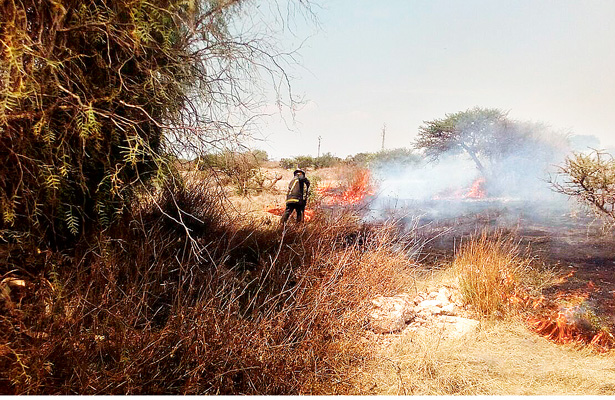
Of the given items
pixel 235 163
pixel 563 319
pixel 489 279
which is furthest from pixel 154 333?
pixel 563 319

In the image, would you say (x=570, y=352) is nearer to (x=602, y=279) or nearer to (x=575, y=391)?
(x=575, y=391)

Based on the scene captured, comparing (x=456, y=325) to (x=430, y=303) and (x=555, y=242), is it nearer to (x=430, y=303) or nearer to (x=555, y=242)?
(x=430, y=303)

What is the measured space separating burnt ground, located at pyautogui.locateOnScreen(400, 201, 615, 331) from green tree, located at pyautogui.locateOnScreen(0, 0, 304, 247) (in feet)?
17.3

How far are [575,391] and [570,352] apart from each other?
1404 mm

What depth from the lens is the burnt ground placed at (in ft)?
24.3

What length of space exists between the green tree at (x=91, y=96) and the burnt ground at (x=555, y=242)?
5277mm

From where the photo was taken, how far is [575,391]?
12.6 ft

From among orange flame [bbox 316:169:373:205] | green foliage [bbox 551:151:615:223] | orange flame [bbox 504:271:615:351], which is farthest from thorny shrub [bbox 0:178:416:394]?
orange flame [bbox 316:169:373:205]

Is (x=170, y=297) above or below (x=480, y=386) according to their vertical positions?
above

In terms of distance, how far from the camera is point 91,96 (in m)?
3.15

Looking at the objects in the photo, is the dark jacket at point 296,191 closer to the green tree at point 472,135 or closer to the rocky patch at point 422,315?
the rocky patch at point 422,315

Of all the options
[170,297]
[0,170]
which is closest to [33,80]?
[0,170]

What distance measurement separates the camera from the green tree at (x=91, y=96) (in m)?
2.84

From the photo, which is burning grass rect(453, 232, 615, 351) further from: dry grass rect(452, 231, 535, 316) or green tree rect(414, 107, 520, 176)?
green tree rect(414, 107, 520, 176)
